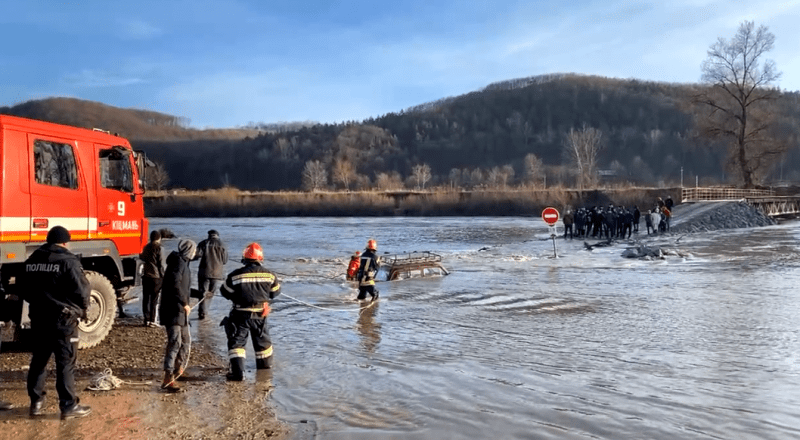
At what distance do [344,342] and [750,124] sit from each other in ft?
199

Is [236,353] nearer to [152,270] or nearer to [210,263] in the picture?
[152,270]

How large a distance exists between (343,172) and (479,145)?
42.6 m

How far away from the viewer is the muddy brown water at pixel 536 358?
6504 mm

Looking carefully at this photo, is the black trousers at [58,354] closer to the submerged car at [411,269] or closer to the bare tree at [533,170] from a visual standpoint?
the submerged car at [411,269]

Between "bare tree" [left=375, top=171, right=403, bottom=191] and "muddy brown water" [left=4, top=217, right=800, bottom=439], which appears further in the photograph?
"bare tree" [left=375, top=171, right=403, bottom=191]

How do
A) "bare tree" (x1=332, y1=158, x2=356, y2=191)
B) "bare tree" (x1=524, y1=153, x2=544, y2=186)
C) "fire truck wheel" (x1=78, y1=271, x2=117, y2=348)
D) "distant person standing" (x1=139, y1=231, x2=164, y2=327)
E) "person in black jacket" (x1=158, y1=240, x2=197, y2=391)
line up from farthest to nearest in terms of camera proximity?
"bare tree" (x1=332, y1=158, x2=356, y2=191) < "bare tree" (x1=524, y1=153, x2=544, y2=186) < "distant person standing" (x1=139, y1=231, x2=164, y2=327) < "fire truck wheel" (x1=78, y1=271, x2=117, y2=348) < "person in black jacket" (x1=158, y1=240, x2=197, y2=391)

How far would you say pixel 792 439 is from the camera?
6.01m

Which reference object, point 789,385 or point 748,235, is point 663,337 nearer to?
point 789,385

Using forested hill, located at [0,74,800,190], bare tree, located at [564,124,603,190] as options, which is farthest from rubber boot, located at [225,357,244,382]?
forested hill, located at [0,74,800,190]

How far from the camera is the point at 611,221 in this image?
33656 mm

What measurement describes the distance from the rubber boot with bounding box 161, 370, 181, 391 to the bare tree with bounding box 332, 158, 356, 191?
433 ft

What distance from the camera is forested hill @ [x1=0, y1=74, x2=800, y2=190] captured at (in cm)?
15800

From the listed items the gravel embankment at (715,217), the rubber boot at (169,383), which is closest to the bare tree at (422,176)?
the gravel embankment at (715,217)

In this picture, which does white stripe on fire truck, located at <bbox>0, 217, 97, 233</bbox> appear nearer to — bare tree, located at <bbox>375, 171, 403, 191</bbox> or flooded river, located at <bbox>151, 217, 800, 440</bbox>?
flooded river, located at <bbox>151, 217, 800, 440</bbox>
